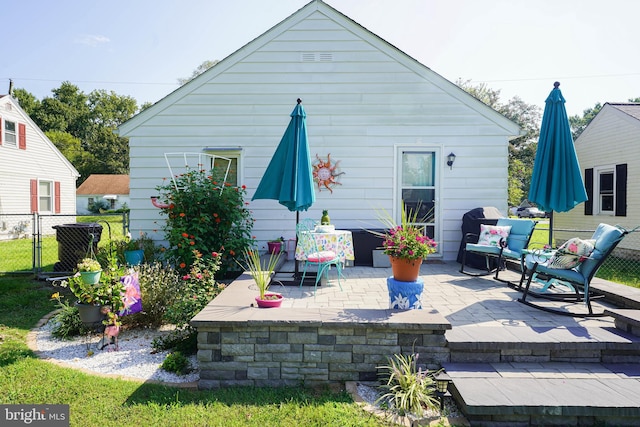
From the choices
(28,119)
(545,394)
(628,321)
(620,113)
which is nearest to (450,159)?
(628,321)

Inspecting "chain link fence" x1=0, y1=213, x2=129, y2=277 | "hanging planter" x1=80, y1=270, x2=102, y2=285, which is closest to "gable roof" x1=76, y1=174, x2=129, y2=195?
"chain link fence" x1=0, y1=213, x2=129, y2=277

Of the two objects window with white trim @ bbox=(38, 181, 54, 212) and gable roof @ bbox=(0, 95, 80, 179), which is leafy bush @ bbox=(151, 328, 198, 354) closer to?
gable roof @ bbox=(0, 95, 80, 179)

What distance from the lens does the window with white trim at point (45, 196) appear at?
52.4 ft

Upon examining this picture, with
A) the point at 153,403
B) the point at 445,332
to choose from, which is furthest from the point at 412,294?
the point at 153,403

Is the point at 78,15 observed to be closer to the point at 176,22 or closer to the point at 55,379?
the point at 176,22

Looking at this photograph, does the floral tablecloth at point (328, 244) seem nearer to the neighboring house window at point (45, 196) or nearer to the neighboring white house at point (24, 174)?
the neighboring white house at point (24, 174)

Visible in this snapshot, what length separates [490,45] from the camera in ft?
29.9

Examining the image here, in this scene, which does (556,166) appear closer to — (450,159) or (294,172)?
(450,159)

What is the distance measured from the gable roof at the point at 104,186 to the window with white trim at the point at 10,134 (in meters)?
17.7

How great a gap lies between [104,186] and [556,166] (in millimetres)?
36340

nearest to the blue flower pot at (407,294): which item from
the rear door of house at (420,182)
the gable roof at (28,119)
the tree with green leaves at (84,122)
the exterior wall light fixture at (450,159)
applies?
the rear door of house at (420,182)

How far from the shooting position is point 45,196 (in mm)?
16250

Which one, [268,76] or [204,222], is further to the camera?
[268,76]

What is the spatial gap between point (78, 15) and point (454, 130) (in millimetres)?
9624
